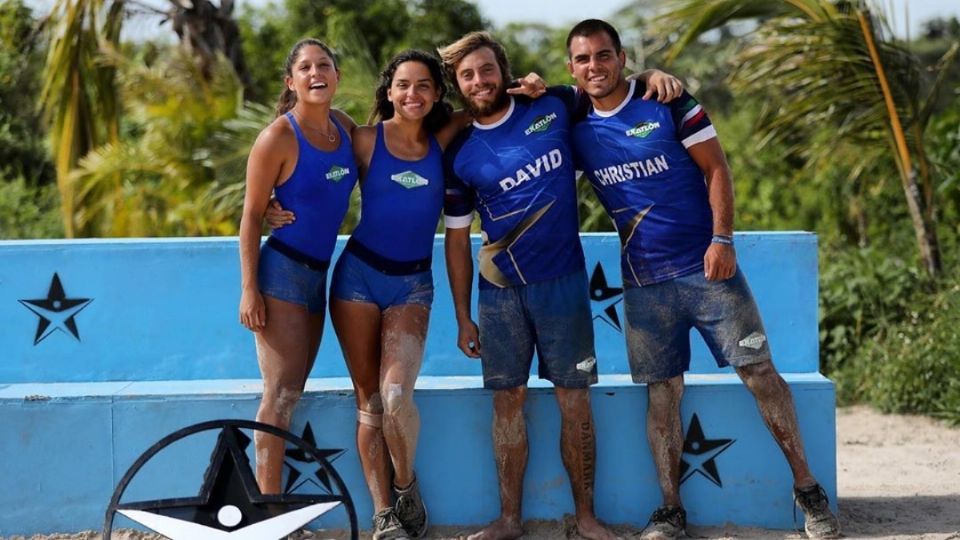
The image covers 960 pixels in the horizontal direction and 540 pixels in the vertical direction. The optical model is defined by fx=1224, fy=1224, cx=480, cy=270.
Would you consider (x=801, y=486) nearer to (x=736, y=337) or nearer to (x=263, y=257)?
(x=736, y=337)

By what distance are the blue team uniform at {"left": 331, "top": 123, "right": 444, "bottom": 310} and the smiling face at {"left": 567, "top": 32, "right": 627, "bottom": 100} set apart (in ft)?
2.22

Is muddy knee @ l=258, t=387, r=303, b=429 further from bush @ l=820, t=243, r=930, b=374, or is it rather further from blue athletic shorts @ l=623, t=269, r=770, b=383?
bush @ l=820, t=243, r=930, b=374

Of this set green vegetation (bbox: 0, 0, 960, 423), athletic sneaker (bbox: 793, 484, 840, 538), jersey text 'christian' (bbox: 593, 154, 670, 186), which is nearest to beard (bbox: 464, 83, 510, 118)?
jersey text 'christian' (bbox: 593, 154, 670, 186)

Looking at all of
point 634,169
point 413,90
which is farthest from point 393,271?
point 634,169

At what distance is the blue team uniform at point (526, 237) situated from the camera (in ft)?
16.1

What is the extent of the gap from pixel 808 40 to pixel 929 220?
154 centimetres

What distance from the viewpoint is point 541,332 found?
496cm

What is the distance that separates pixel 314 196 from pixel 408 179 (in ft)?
1.25

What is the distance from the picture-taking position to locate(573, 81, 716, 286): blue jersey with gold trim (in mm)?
4883

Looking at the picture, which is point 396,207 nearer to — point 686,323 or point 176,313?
point 686,323

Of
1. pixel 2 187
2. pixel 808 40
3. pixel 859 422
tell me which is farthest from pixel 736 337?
pixel 2 187

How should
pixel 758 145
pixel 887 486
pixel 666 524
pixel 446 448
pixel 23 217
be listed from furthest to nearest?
pixel 23 217 → pixel 758 145 → pixel 887 486 → pixel 446 448 → pixel 666 524

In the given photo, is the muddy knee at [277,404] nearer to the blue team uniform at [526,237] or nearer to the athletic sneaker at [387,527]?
the athletic sneaker at [387,527]

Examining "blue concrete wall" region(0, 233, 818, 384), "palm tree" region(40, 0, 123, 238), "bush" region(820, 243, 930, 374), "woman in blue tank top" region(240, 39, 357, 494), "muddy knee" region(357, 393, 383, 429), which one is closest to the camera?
"woman in blue tank top" region(240, 39, 357, 494)
